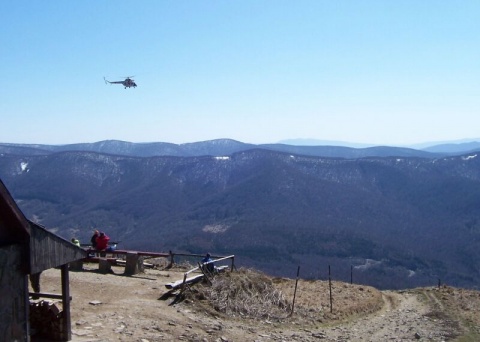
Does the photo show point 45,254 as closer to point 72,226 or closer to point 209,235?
point 209,235

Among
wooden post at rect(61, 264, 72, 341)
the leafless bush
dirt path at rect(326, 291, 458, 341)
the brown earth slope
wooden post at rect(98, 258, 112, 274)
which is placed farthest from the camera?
wooden post at rect(98, 258, 112, 274)

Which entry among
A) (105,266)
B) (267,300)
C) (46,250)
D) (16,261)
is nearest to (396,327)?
(267,300)

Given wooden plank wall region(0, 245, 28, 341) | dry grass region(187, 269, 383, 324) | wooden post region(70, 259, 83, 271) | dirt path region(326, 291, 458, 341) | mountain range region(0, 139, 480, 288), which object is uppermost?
wooden plank wall region(0, 245, 28, 341)

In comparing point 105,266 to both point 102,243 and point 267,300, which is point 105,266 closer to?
point 102,243

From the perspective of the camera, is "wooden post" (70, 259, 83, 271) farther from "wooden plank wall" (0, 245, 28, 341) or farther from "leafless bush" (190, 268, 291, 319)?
"wooden plank wall" (0, 245, 28, 341)

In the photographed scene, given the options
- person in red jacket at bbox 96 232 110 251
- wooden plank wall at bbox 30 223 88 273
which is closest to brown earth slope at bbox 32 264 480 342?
person in red jacket at bbox 96 232 110 251

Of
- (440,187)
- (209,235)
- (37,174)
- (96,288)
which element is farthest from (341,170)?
(96,288)

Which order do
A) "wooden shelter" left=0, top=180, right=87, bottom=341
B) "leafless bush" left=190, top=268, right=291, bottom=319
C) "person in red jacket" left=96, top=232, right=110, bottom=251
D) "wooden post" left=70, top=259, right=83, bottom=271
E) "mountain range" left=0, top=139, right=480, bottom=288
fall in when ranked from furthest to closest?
"mountain range" left=0, top=139, right=480, bottom=288 → "person in red jacket" left=96, top=232, right=110, bottom=251 → "wooden post" left=70, top=259, right=83, bottom=271 → "leafless bush" left=190, top=268, right=291, bottom=319 → "wooden shelter" left=0, top=180, right=87, bottom=341

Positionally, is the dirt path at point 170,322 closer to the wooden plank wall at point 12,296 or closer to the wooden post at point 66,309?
the wooden post at point 66,309
